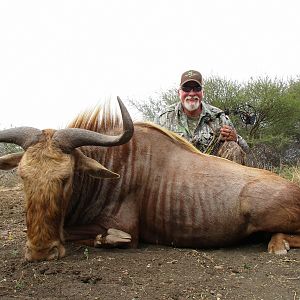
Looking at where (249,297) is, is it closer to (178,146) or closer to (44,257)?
(44,257)

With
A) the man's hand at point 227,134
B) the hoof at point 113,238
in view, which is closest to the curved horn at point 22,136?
the hoof at point 113,238

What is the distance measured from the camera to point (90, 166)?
4246 millimetres

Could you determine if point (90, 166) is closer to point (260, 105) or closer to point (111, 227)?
point (111, 227)

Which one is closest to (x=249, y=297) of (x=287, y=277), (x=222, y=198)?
(x=287, y=277)

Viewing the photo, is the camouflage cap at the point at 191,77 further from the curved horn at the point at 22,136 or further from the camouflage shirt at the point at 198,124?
the curved horn at the point at 22,136

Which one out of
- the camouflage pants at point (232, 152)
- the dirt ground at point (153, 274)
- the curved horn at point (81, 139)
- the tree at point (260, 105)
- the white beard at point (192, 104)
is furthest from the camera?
the tree at point (260, 105)

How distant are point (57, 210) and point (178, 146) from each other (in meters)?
1.51

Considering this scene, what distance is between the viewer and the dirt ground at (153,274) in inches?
127

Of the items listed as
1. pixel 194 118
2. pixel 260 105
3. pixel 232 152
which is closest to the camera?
pixel 232 152

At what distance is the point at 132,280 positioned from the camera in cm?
347

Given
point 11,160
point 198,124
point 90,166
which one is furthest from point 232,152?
point 11,160

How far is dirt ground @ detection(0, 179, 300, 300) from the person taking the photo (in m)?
3.23

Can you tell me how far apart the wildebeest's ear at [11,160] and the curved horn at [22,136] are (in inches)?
5.0

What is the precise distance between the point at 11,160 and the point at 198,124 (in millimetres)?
3264
